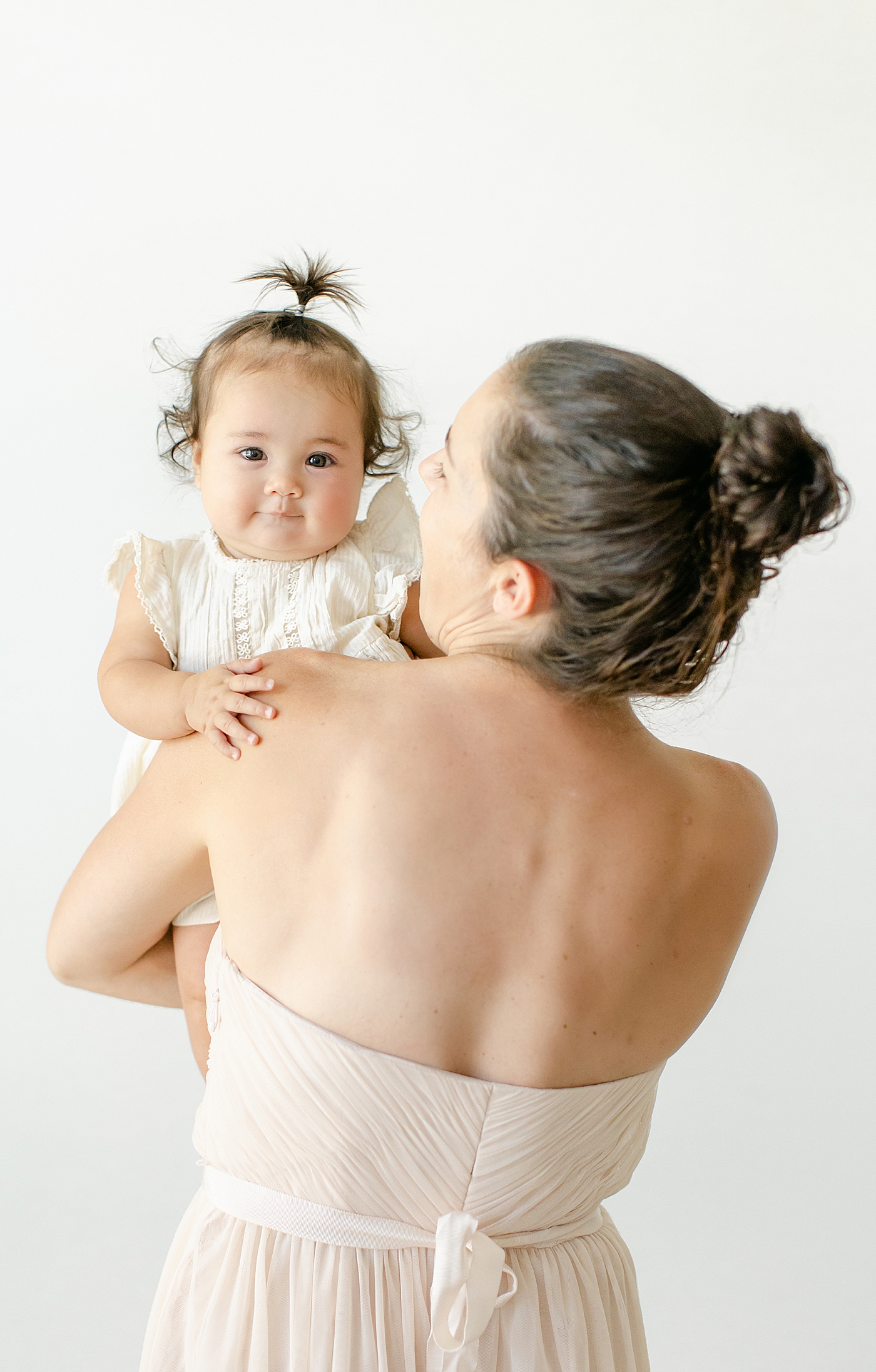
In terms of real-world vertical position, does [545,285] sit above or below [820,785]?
above

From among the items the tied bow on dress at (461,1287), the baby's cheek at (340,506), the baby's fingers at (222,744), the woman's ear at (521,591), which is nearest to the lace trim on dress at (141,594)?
the baby's cheek at (340,506)

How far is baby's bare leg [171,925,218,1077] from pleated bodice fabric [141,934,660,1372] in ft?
0.71

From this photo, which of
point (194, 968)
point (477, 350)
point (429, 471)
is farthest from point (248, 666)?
point (477, 350)

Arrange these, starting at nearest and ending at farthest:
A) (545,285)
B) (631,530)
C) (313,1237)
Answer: (631,530), (313,1237), (545,285)

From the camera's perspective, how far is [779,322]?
2.73 m

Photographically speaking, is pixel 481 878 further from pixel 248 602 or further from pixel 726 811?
pixel 248 602

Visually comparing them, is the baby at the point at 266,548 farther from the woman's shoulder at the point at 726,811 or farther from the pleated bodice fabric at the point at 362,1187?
the woman's shoulder at the point at 726,811

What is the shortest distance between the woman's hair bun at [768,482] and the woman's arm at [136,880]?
1.87 feet

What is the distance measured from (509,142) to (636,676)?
6.39 ft

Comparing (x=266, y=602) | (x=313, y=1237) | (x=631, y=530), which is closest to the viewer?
(x=631, y=530)

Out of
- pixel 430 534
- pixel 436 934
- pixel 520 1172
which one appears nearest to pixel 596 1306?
pixel 520 1172

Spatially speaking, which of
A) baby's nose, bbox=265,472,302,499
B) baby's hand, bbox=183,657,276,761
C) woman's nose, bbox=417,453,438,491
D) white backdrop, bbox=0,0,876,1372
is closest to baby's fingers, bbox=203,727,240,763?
baby's hand, bbox=183,657,276,761

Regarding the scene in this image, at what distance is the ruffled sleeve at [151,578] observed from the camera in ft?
5.44

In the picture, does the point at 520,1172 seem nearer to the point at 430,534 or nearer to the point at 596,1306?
the point at 596,1306
